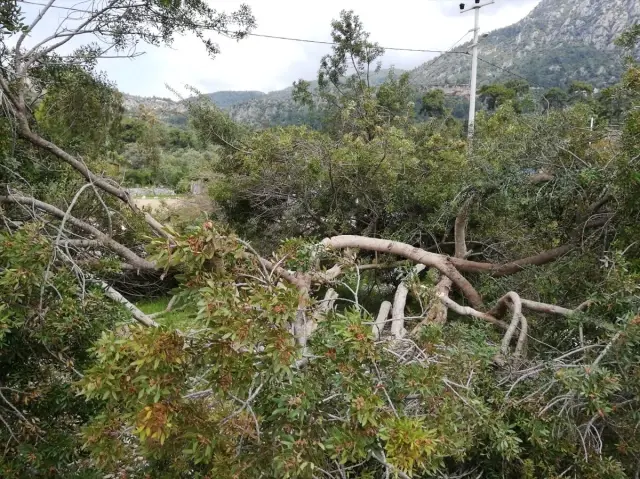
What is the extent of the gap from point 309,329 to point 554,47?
83666mm

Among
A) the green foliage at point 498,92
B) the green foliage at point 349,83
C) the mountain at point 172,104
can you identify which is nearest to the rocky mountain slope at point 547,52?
the mountain at point 172,104

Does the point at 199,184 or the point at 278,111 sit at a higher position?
the point at 278,111

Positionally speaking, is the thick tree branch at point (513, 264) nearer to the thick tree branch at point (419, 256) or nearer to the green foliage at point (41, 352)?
the thick tree branch at point (419, 256)

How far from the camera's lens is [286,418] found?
171cm

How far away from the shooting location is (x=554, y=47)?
7019 centimetres

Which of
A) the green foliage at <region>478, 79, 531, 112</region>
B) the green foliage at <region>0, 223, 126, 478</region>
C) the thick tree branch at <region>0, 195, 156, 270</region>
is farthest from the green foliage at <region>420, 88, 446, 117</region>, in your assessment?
the green foliage at <region>0, 223, 126, 478</region>

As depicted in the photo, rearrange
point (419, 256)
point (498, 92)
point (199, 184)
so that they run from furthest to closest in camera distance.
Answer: point (498, 92) → point (199, 184) → point (419, 256)

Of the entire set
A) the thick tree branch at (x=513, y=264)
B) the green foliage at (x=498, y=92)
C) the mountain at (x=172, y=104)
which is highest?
the mountain at (x=172, y=104)

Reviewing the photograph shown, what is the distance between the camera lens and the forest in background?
1.63 meters

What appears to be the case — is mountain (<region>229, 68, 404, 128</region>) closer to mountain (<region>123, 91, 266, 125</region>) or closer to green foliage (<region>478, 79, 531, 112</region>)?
mountain (<region>123, 91, 266, 125</region>)

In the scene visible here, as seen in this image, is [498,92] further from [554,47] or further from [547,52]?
[554,47]


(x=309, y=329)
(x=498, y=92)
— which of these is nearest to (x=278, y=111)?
(x=498, y=92)

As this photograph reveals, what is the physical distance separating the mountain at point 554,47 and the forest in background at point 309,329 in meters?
44.7

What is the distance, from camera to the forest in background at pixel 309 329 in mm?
1632
